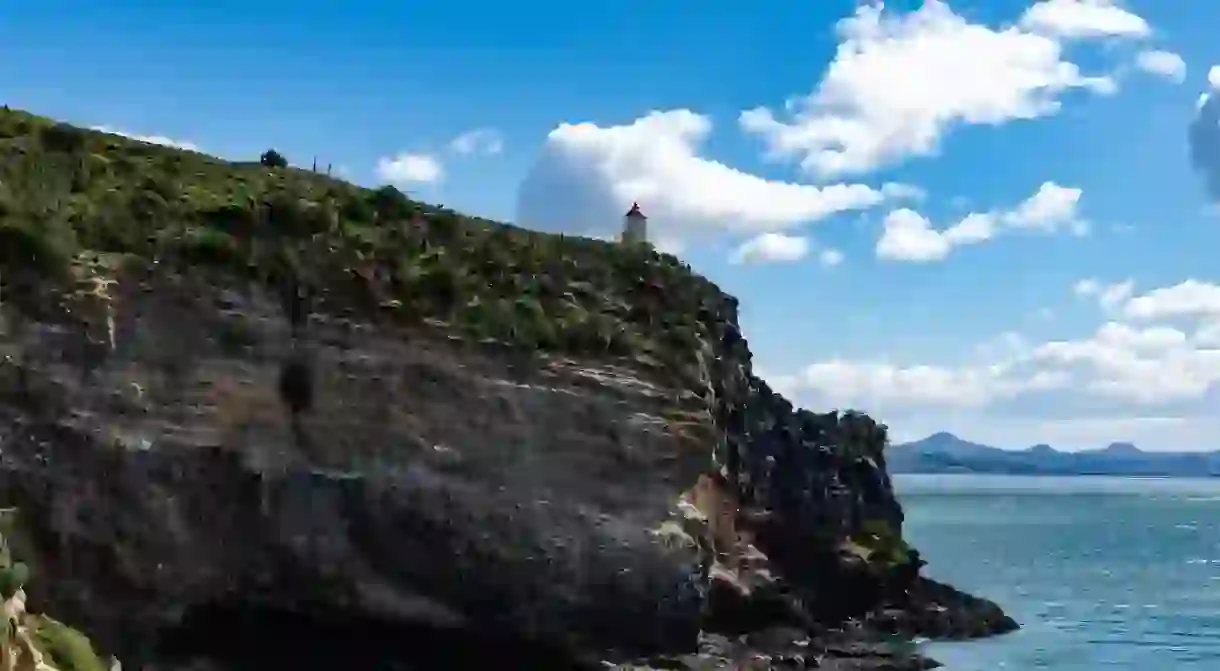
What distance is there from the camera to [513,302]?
3675 cm

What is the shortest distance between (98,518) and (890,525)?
34.8 metres

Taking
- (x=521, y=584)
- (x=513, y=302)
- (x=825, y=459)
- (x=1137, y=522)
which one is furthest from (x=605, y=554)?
(x=1137, y=522)

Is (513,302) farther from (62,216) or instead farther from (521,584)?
(62,216)

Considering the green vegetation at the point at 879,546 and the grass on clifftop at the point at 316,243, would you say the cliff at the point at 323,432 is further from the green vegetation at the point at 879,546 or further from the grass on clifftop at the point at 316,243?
the green vegetation at the point at 879,546

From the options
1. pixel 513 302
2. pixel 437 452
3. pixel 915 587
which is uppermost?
pixel 513 302

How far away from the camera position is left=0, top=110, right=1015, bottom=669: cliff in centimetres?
2855

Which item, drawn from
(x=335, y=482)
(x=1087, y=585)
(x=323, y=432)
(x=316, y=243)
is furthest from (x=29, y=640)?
(x=1087, y=585)

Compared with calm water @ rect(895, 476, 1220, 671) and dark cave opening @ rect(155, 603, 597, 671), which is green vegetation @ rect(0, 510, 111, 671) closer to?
dark cave opening @ rect(155, 603, 597, 671)

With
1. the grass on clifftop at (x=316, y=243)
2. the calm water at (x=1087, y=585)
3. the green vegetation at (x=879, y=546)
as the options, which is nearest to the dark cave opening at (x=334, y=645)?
the grass on clifftop at (x=316, y=243)

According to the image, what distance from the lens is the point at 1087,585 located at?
7362cm

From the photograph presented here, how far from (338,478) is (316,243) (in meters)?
6.11

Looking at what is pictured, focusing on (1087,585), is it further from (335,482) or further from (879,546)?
(335,482)

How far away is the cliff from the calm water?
633 inches

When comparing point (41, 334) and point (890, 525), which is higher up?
point (41, 334)
